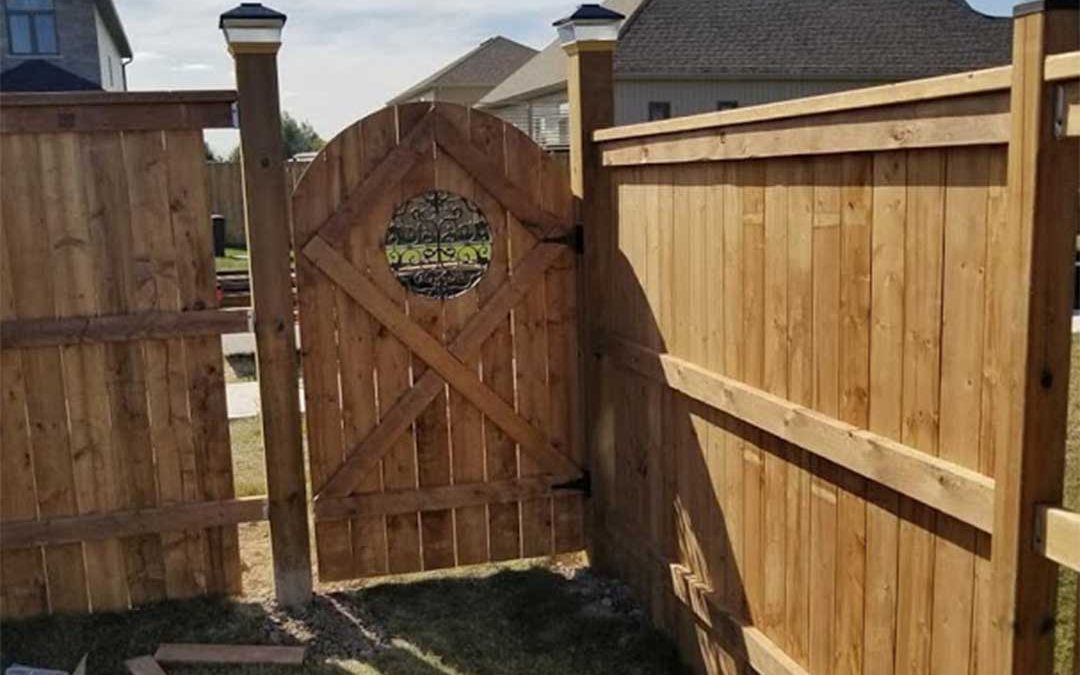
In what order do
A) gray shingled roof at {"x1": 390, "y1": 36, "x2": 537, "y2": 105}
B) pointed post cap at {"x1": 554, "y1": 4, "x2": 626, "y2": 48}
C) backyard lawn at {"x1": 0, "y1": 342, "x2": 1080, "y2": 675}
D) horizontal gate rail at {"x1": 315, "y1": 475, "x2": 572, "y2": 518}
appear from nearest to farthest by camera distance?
backyard lawn at {"x1": 0, "y1": 342, "x2": 1080, "y2": 675}
pointed post cap at {"x1": 554, "y1": 4, "x2": 626, "y2": 48}
horizontal gate rail at {"x1": 315, "y1": 475, "x2": 572, "y2": 518}
gray shingled roof at {"x1": 390, "y1": 36, "x2": 537, "y2": 105}

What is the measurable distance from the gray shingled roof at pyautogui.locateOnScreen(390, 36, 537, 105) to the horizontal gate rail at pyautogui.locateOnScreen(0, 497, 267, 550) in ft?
84.1

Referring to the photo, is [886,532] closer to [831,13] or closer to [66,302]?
[66,302]

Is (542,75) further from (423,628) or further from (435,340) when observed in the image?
(423,628)

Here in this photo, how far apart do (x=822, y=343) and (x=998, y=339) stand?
0.64 meters

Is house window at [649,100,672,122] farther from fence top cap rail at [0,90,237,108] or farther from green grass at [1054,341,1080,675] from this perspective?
fence top cap rail at [0,90,237,108]

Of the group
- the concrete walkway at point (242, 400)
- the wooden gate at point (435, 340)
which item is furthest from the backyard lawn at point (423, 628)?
the concrete walkway at point (242, 400)

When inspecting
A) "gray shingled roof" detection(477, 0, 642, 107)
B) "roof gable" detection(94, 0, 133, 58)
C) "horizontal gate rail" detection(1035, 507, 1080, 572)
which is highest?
"roof gable" detection(94, 0, 133, 58)

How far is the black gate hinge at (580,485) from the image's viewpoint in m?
4.20

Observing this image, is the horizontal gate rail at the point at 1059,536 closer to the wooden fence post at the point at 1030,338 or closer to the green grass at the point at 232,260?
the wooden fence post at the point at 1030,338

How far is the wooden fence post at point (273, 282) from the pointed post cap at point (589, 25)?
41.8 inches

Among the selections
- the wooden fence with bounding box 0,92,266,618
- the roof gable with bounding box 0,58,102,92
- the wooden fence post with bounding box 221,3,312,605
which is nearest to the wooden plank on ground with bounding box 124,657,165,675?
the wooden fence with bounding box 0,92,266,618

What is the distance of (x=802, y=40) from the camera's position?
60.6 ft

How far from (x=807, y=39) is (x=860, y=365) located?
17.5 metres

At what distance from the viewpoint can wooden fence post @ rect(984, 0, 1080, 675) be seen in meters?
1.77
